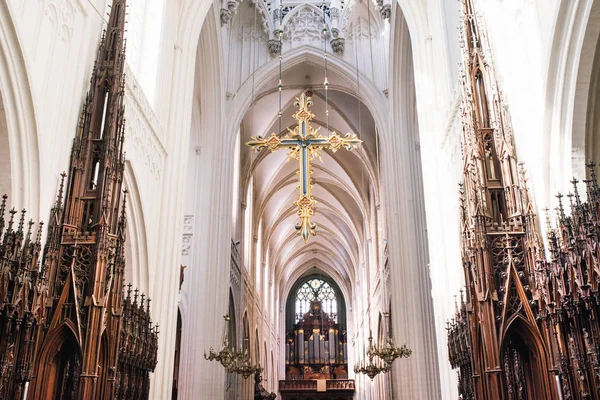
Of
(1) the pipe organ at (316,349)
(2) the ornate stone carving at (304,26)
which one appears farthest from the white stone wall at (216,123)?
(1) the pipe organ at (316,349)

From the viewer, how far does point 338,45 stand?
19.3 m

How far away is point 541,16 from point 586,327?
3517mm

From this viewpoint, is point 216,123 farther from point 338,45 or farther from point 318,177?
point 318,177

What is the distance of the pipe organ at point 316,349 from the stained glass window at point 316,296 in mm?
1132

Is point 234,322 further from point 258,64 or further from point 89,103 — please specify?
point 89,103

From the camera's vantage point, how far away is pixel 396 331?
16016mm

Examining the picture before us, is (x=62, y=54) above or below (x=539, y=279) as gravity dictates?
above

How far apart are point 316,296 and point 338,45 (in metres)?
26.3

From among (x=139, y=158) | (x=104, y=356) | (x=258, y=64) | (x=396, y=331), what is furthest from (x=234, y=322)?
(x=104, y=356)

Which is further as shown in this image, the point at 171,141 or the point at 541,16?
the point at 171,141

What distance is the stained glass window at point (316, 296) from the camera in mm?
42688

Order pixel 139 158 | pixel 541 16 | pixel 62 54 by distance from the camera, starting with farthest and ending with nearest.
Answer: pixel 139 158
pixel 62 54
pixel 541 16

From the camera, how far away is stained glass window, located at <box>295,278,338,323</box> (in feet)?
140

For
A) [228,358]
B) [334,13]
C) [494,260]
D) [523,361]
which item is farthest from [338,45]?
[523,361]
